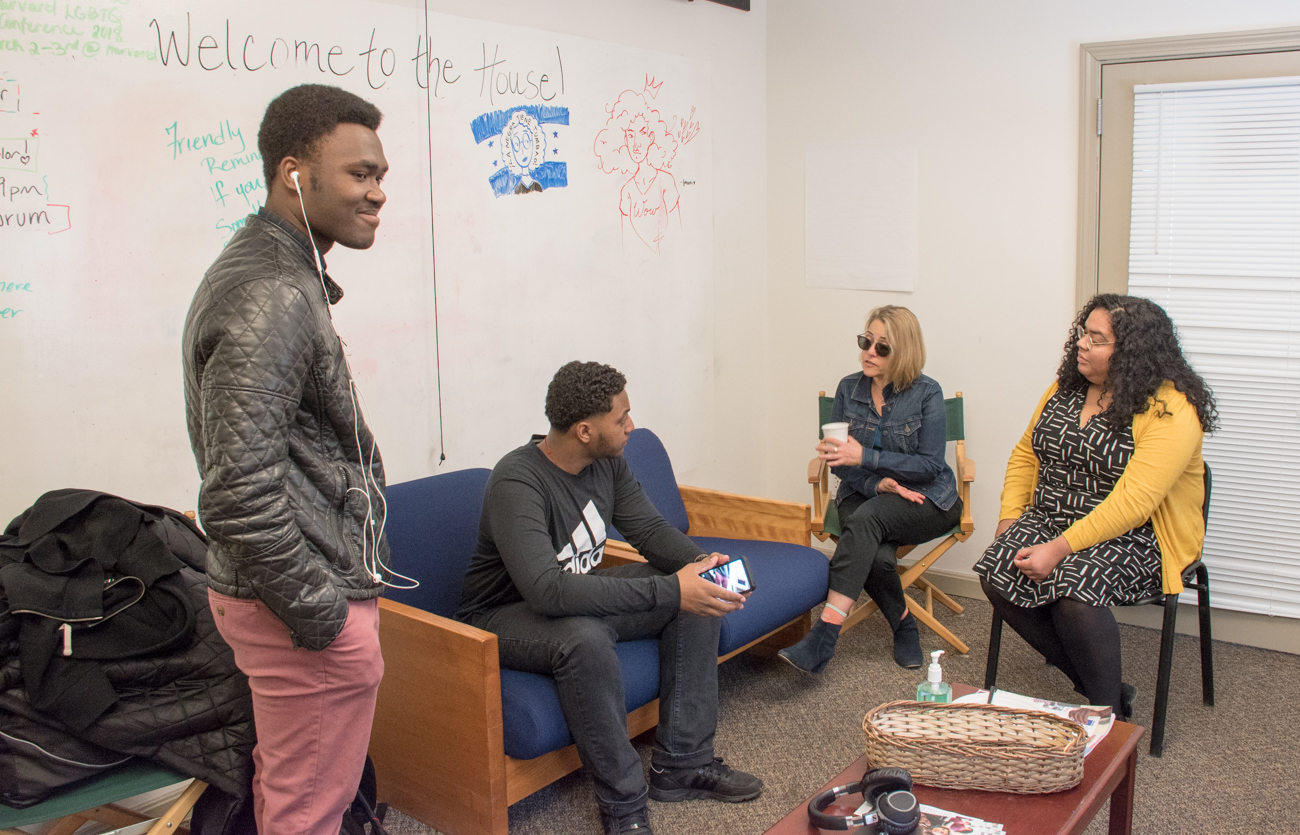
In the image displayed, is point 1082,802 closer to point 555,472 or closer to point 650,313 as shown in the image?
point 555,472

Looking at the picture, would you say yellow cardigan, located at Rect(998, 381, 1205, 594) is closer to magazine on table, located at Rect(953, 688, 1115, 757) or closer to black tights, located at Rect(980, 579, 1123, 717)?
black tights, located at Rect(980, 579, 1123, 717)

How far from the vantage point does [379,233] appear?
3.12 metres

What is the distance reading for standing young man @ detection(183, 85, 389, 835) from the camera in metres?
1.57

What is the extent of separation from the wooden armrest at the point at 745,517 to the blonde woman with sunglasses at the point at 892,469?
0.55ft

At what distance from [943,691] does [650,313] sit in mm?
2169

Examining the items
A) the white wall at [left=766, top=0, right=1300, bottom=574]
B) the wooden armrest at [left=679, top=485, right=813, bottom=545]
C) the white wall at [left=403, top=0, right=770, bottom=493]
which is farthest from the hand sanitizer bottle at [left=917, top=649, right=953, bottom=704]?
the white wall at [left=766, top=0, right=1300, bottom=574]

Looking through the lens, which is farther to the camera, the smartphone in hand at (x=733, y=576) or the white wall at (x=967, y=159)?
the white wall at (x=967, y=159)

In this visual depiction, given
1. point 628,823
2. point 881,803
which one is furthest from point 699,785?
point 881,803

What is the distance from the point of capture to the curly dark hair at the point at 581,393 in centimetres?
265

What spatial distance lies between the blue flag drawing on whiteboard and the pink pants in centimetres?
198

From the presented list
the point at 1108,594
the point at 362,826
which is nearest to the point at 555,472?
the point at 362,826

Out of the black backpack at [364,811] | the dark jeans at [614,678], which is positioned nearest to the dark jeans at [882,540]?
the dark jeans at [614,678]

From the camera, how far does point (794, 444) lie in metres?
4.86

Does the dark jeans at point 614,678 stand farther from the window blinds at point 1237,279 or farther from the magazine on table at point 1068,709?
the window blinds at point 1237,279
